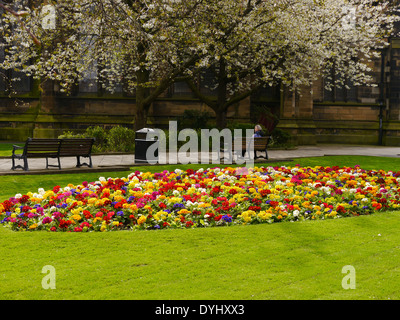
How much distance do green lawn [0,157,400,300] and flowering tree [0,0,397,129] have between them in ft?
33.1

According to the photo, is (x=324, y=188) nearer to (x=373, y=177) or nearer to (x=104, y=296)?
(x=373, y=177)

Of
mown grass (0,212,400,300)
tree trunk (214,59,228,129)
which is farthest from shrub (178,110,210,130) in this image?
mown grass (0,212,400,300)

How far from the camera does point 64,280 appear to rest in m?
5.32

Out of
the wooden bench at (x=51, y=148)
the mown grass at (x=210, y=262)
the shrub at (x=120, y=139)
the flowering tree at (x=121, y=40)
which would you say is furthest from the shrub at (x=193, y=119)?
the mown grass at (x=210, y=262)

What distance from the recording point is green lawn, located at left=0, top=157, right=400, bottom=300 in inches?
198

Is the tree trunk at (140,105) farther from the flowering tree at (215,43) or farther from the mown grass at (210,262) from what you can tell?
the mown grass at (210,262)

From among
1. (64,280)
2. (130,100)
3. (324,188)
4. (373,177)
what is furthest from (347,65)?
(64,280)

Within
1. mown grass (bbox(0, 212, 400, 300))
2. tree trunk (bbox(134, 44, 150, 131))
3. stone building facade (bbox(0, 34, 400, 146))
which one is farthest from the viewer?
stone building facade (bbox(0, 34, 400, 146))

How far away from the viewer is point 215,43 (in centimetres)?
1939

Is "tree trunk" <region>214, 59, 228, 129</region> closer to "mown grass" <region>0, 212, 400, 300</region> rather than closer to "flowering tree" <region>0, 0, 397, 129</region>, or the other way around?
"flowering tree" <region>0, 0, 397, 129</region>

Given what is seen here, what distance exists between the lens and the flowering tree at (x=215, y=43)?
18.0m

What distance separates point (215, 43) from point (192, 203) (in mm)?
11890

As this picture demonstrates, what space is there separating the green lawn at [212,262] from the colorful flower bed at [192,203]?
391 millimetres

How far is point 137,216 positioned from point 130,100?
21268mm
